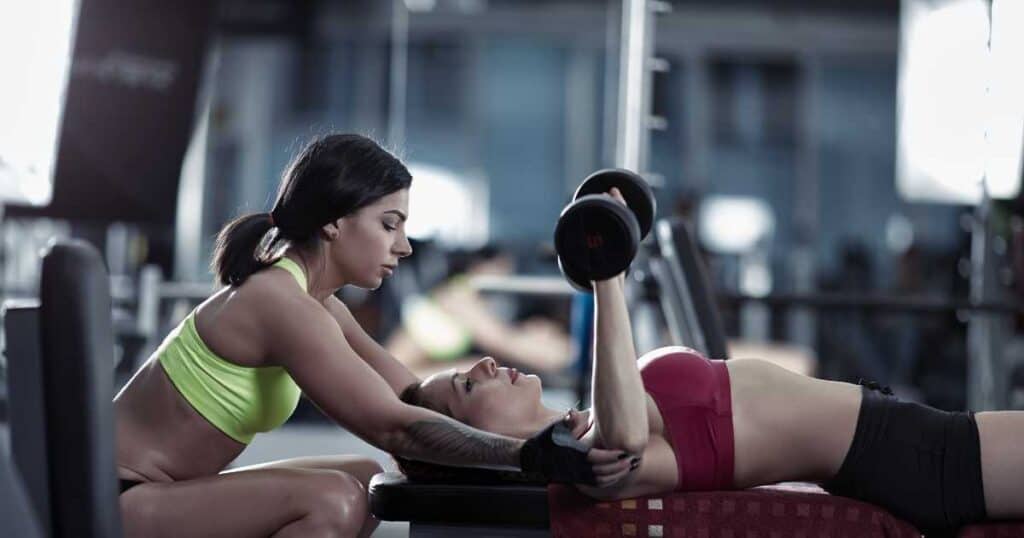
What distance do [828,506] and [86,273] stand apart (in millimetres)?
981

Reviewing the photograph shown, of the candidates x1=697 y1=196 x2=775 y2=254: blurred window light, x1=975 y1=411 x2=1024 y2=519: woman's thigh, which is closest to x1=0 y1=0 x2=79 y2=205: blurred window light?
x1=975 y1=411 x2=1024 y2=519: woman's thigh

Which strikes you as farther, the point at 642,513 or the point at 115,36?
the point at 115,36

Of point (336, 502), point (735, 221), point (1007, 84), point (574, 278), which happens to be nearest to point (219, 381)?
point (336, 502)

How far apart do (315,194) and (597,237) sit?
0.46 meters

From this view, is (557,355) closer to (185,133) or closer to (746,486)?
(185,133)

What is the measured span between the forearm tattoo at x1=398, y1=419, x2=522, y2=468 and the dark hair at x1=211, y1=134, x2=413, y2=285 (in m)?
0.34

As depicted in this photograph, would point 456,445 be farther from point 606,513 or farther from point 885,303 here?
point 885,303

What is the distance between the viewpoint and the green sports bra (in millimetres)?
1627

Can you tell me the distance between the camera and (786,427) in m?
1.60

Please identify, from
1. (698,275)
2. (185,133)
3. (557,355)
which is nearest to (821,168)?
(557,355)

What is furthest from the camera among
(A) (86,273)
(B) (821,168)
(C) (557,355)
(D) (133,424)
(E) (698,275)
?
(B) (821,168)

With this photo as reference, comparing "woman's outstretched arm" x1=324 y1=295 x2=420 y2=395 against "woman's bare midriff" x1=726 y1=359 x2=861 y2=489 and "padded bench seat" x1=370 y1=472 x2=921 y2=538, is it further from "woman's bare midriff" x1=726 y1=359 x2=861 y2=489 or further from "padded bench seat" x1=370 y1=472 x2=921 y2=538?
"woman's bare midriff" x1=726 y1=359 x2=861 y2=489

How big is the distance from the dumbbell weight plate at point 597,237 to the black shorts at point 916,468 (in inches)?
18.9

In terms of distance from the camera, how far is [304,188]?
164 centimetres
